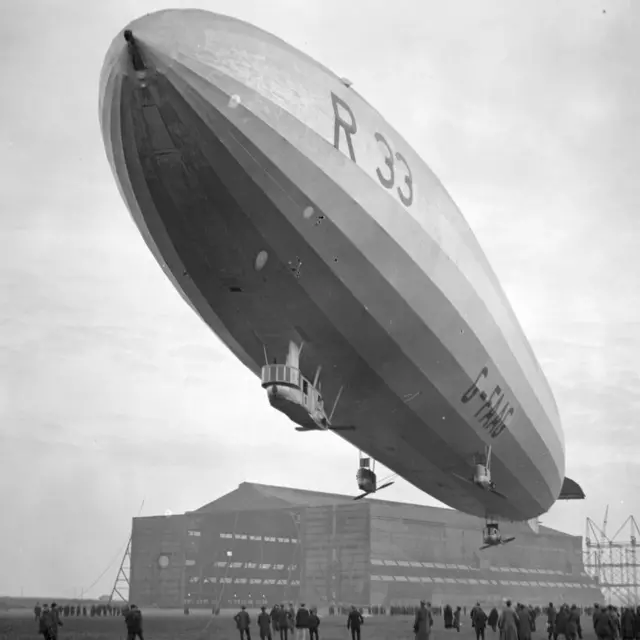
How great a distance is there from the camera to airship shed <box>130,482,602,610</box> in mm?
68438

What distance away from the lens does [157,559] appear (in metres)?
71.6

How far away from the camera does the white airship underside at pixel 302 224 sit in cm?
1110

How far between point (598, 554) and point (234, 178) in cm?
14732

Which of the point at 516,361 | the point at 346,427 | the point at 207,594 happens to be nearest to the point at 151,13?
the point at 346,427

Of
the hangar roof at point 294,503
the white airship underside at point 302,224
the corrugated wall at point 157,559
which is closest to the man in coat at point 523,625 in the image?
the white airship underside at point 302,224

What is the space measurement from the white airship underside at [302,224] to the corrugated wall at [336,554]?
52323 millimetres

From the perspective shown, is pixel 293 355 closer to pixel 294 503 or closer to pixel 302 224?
pixel 302 224

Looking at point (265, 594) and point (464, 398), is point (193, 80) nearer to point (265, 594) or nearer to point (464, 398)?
point (464, 398)

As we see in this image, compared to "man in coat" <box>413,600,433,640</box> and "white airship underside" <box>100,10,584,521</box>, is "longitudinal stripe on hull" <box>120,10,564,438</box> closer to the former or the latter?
"white airship underside" <box>100,10,584,521</box>

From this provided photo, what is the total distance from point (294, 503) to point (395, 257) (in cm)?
6727

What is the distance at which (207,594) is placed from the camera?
7194cm

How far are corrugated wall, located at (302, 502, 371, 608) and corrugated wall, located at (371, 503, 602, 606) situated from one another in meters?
0.93

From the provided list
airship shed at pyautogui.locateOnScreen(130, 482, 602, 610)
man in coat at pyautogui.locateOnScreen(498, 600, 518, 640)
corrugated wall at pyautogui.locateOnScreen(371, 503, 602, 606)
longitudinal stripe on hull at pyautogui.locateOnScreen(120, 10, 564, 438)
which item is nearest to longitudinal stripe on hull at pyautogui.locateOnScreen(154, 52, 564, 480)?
longitudinal stripe on hull at pyautogui.locateOnScreen(120, 10, 564, 438)

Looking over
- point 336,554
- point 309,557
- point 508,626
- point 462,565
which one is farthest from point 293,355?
point 462,565
